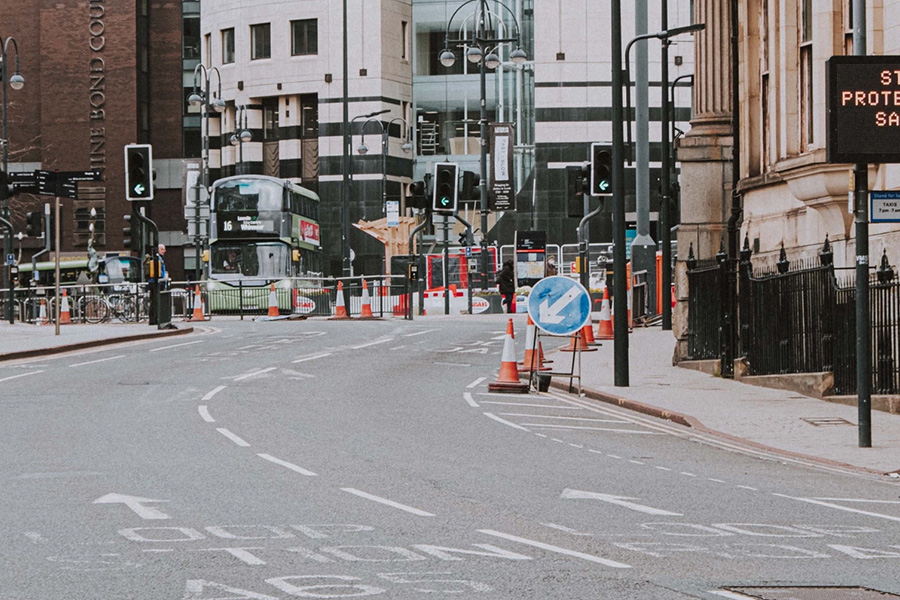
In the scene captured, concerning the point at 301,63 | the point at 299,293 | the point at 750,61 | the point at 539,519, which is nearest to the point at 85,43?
the point at 301,63

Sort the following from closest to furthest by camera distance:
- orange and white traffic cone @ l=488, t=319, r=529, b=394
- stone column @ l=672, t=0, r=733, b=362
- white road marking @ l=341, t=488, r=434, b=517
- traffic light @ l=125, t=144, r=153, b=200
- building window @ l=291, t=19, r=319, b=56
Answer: white road marking @ l=341, t=488, r=434, b=517, orange and white traffic cone @ l=488, t=319, r=529, b=394, stone column @ l=672, t=0, r=733, b=362, traffic light @ l=125, t=144, r=153, b=200, building window @ l=291, t=19, r=319, b=56

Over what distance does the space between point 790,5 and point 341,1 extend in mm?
61199

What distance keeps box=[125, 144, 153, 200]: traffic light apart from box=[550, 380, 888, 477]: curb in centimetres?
1589

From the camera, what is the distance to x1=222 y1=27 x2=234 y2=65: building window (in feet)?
277

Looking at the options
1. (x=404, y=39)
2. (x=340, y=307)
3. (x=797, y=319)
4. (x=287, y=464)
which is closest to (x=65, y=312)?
(x=340, y=307)

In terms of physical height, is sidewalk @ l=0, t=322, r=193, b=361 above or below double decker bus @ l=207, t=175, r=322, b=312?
below

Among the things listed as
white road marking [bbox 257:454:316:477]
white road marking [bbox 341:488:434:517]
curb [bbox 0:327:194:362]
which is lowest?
white road marking [bbox 257:454:316:477]

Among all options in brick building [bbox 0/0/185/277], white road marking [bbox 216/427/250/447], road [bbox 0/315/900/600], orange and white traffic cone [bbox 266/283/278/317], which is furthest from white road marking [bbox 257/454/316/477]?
brick building [bbox 0/0/185/277]

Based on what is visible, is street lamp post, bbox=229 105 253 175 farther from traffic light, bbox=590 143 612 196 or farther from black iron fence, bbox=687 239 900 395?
black iron fence, bbox=687 239 900 395

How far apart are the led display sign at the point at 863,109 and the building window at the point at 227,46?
2847 inches

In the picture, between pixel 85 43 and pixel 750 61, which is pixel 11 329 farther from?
pixel 85 43

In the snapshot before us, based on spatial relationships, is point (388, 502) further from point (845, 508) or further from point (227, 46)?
point (227, 46)

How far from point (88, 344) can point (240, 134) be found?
40.9 m

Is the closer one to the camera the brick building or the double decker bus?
the double decker bus
